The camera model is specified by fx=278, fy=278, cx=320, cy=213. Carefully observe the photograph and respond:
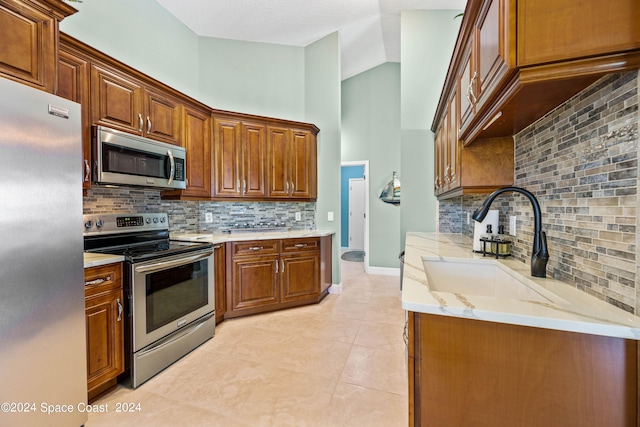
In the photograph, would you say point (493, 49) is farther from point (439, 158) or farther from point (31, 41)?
point (31, 41)

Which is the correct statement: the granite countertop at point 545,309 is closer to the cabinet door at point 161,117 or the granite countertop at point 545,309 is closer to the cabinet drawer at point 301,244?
the cabinet drawer at point 301,244

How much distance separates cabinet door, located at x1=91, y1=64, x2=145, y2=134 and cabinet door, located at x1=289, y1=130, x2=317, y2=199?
1.61 meters

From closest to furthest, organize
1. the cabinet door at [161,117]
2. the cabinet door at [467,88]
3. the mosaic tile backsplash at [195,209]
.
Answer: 1. the cabinet door at [467,88]
2. the mosaic tile backsplash at [195,209]
3. the cabinet door at [161,117]

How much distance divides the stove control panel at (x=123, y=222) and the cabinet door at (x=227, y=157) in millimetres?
624

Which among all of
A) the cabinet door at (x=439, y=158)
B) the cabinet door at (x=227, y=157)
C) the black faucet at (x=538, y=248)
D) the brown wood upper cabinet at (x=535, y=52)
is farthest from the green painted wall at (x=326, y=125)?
the black faucet at (x=538, y=248)

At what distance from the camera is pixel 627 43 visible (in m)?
0.72

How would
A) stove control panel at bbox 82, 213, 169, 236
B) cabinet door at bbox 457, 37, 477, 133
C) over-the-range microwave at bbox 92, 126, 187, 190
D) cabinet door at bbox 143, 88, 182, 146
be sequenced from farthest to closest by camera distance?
cabinet door at bbox 143, 88, 182, 146, stove control panel at bbox 82, 213, 169, 236, over-the-range microwave at bbox 92, 126, 187, 190, cabinet door at bbox 457, 37, 477, 133

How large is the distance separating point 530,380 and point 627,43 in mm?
935

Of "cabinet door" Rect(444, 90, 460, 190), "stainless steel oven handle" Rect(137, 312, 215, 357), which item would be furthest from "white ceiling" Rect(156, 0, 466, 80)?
"stainless steel oven handle" Rect(137, 312, 215, 357)

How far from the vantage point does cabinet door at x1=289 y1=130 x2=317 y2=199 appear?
3.42 metres

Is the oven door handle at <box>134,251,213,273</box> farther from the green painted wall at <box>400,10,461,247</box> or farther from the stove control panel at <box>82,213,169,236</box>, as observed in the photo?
the green painted wall at <box>400,10,461,247</box>

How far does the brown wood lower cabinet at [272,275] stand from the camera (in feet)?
9.25

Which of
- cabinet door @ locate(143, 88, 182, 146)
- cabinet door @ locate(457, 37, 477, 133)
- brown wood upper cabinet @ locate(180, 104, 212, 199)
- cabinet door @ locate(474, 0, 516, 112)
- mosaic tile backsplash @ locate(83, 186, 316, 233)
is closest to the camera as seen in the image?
cabinet door @ locate(474, 0, 516, 112)

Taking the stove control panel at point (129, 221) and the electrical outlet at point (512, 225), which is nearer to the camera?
the electrical outlet at point (512, 225)
